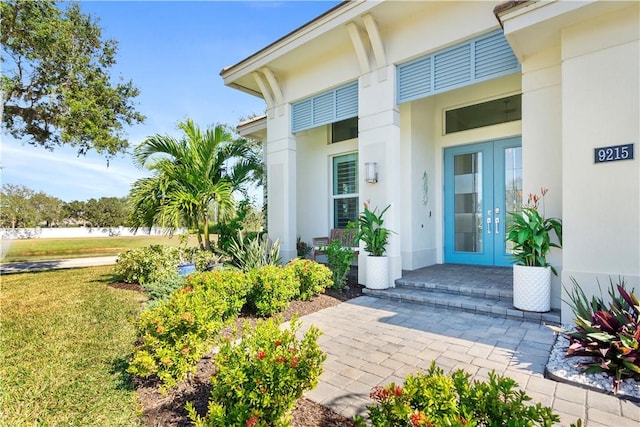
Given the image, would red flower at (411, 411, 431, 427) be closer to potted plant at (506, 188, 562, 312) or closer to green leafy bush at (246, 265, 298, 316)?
green leafy bush at (246, 265, 298, 316)

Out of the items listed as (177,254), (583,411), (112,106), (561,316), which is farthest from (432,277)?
(112,106)

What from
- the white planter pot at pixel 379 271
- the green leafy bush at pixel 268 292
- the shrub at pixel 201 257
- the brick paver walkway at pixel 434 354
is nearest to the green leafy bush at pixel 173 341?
the brick paver walkway at pixel 434 354

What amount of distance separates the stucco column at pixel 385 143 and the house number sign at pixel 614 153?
276 centimetres

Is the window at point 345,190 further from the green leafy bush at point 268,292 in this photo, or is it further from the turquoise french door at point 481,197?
the green leafy bush at point 268,292

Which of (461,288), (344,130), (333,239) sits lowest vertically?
(461,288)

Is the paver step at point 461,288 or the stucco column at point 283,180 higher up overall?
the stucco column at point 283,180

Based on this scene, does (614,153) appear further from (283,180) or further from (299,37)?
(283,180)

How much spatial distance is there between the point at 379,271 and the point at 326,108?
357cm

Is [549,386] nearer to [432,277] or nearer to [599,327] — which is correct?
[599,327]

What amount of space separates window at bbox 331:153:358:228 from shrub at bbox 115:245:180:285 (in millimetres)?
4016

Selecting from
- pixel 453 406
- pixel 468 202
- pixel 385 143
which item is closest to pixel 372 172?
pixel 385 143

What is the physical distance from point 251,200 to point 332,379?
6.68 m

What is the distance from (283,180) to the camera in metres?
7.31

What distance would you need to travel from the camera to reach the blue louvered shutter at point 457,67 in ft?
14.6
